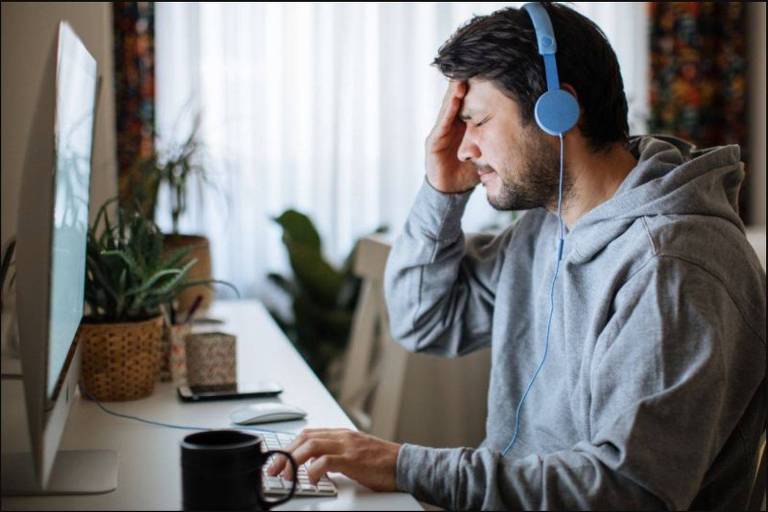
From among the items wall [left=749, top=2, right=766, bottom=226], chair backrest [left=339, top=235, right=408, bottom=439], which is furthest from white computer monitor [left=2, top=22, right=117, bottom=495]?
wall [left=749, top=2, right=766, bottom=226]

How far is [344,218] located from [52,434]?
8.79ft

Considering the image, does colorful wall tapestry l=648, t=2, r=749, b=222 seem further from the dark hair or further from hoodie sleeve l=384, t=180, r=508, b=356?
the dark hair

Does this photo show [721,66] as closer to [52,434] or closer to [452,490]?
[452,490]

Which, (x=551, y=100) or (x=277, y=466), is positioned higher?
(x=551, y=100)

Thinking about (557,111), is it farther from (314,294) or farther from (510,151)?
(314,294)

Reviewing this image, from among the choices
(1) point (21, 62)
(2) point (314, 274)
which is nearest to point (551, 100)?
(1) point (21, 62)

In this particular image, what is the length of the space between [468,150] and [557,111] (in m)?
0.21

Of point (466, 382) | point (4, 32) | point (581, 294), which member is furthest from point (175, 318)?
point (4, 32)

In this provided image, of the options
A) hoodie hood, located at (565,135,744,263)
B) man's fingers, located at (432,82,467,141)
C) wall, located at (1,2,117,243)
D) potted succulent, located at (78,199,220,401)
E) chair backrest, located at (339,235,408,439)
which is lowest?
chair backrest, located at (339,235,408,439)

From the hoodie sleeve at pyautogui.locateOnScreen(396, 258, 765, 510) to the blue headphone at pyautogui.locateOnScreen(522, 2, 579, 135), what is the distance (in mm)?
275

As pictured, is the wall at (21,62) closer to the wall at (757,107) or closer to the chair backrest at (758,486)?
the chair backrest at (758,486)

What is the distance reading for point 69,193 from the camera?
102cm

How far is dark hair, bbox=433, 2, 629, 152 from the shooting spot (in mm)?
1354

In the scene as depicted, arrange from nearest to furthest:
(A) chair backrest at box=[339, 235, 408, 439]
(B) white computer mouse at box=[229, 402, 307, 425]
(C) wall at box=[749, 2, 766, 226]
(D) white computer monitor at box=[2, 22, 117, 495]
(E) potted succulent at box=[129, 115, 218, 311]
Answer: (D) white computer monitor at box=[2, 22, 117, 495] < (B) white computer mouse at box=[229, 402, 307, 425] < (E) potted succulent at box=[129, 115, 218, 311] < (A) chair backrest at box=[339, 235, 408, 439] < (C) wall at box=[749, 2, 766, 226]
